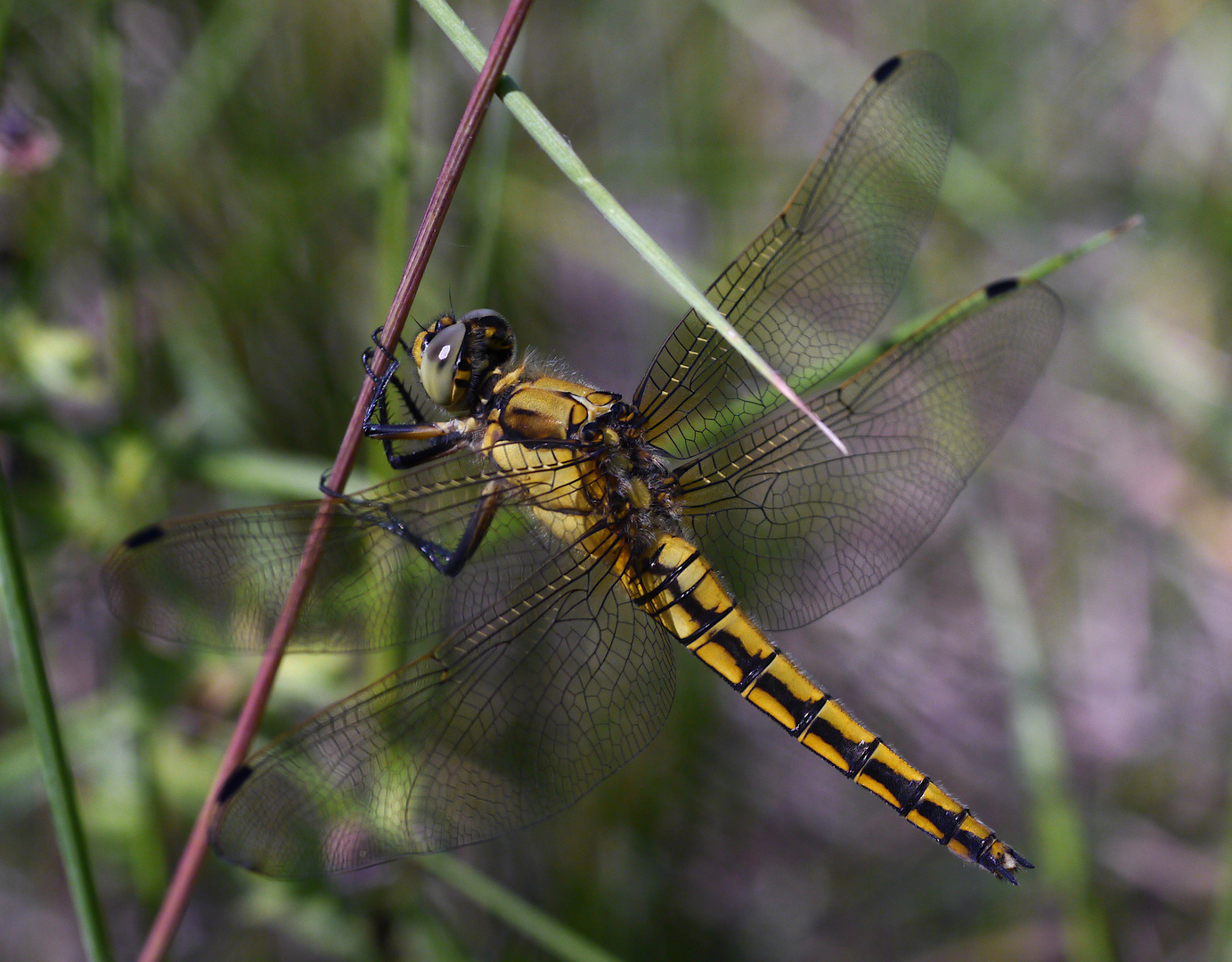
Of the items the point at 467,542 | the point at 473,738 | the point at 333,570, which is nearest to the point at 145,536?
the point at 333,570

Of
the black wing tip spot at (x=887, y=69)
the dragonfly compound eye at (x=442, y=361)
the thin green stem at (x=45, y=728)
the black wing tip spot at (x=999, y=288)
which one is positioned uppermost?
the black wing tip spot at (x=887, y=69)

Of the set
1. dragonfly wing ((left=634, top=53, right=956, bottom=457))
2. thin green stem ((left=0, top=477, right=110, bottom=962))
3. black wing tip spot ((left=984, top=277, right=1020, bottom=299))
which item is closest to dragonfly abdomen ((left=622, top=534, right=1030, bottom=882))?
dragonfly wing ((left=634, top=53, right=956, bottom=457))

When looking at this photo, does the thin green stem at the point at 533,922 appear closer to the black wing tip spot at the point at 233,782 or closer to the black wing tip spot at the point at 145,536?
the black wing tip spot at the point at 233,782

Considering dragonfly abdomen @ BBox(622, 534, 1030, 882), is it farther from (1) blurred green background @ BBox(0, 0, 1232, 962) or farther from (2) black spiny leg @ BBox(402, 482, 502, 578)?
(1) blurred green background @ BBox(0, 0, 1232, 962)

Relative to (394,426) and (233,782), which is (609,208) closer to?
(394,426)

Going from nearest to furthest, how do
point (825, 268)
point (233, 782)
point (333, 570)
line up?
point (233, 782), point (333, 570), point (825, 268)

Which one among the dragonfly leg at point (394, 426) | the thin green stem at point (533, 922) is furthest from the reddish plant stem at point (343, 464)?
the thin green stem at point (533, 922)
